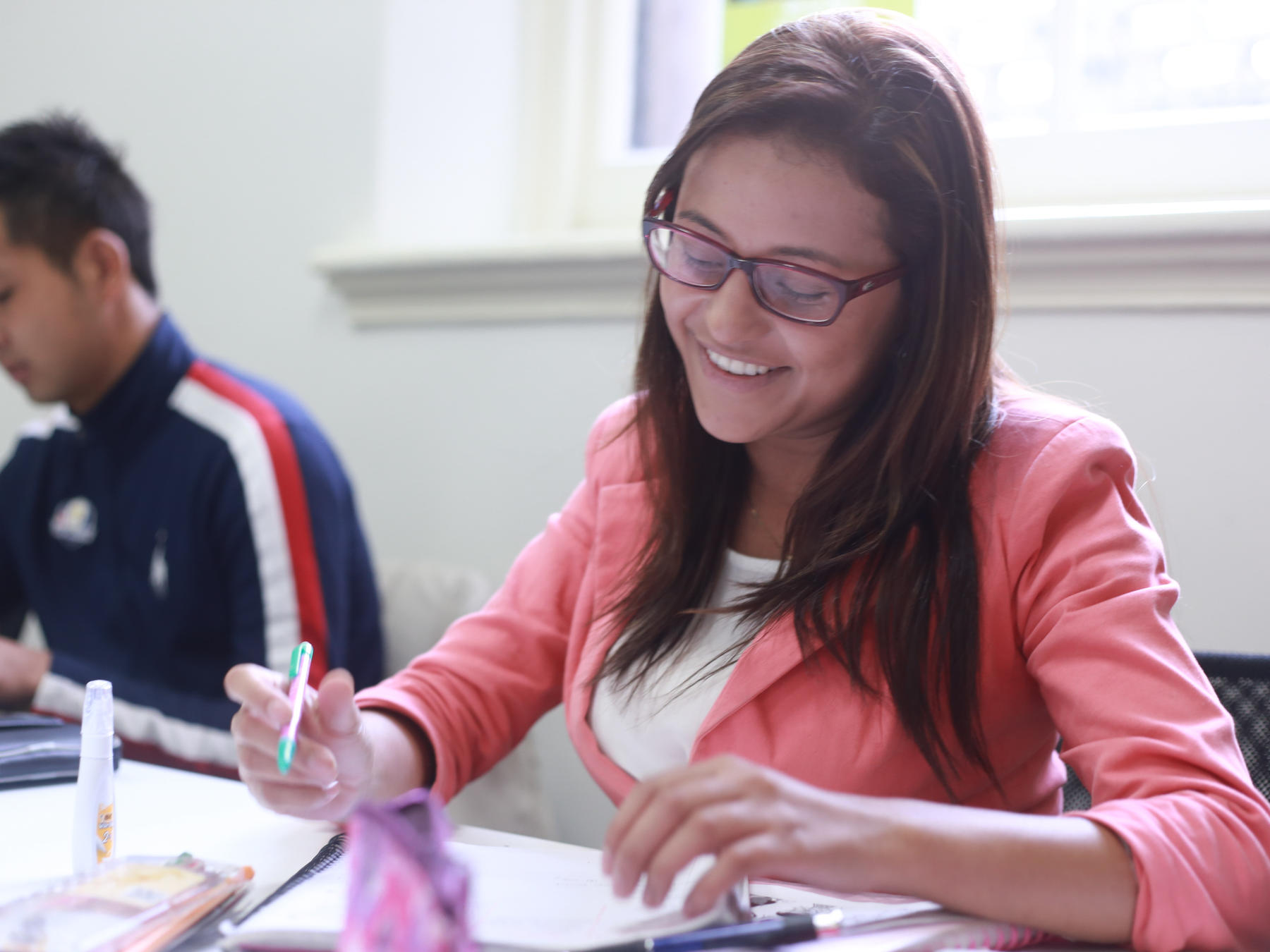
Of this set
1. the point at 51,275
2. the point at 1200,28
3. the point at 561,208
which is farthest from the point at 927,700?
the point at 51,275

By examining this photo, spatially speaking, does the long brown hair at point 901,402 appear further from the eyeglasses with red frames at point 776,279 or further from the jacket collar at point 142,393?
the jacket collar at point 142,393

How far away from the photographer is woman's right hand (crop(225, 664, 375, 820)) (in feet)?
2.58

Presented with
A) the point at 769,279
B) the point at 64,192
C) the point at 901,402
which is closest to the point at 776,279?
the point at 769,279

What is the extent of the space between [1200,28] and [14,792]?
1668 millimetres

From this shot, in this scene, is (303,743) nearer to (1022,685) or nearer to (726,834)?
(726,834)

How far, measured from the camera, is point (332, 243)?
192 centimetres

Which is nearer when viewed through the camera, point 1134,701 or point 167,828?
point 1134,701

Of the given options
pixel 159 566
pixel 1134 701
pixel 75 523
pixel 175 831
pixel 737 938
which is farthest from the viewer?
pixel 75 523

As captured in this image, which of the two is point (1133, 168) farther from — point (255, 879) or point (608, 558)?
point (255, 879)

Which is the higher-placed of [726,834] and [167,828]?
[726,834]

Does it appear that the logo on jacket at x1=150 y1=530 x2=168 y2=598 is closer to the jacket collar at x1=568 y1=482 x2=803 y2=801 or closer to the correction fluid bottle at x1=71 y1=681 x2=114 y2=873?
the jacket collar at x1=568 y1=482 x2=803 y2=801

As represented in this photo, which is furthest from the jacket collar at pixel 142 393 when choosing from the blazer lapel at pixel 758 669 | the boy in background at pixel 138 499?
the blazer lapel at pixel 758 669

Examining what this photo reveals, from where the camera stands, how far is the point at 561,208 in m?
1.96

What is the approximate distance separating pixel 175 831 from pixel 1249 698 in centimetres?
85
